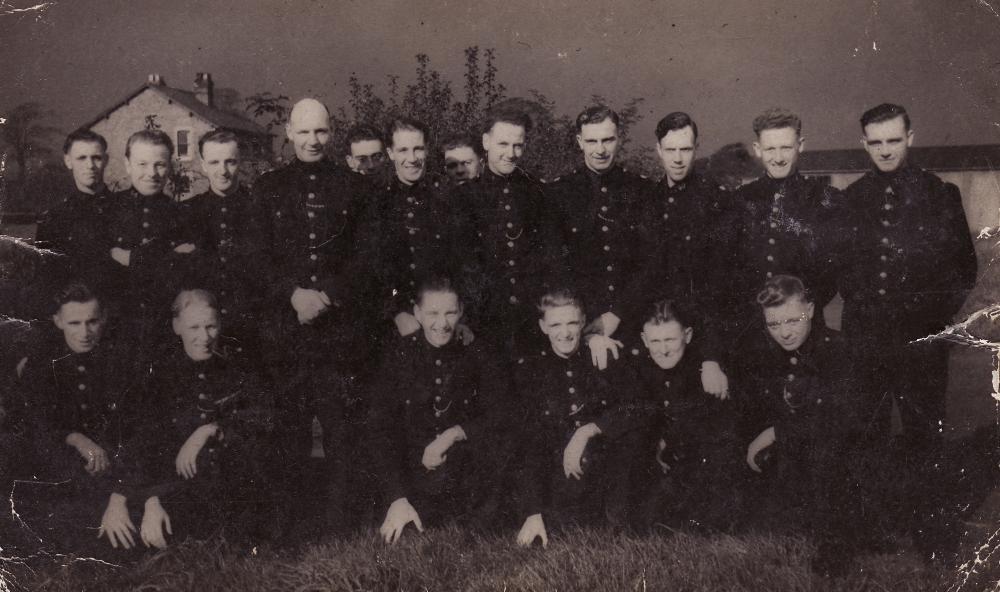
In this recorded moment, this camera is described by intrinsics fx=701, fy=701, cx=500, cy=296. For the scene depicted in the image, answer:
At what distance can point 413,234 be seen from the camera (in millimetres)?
4105

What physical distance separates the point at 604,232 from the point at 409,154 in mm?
1221

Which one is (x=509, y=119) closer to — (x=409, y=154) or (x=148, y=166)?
(x=409, y=154)

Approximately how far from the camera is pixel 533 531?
157 inches

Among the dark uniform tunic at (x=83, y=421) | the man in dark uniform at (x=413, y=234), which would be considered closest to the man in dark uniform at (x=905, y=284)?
the man in dark uniform at (x=413, y=234)

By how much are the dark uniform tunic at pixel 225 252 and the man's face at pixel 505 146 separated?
4.76 ft

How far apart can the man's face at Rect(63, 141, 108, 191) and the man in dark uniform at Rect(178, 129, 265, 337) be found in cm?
58

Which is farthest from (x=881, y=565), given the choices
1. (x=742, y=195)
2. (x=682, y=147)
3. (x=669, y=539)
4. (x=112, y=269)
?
(x=112, y=269)

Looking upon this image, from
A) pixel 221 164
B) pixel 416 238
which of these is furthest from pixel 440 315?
pixel 221 164

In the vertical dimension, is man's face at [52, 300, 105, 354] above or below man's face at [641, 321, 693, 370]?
above

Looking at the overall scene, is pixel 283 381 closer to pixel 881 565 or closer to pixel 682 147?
pixel 682 147

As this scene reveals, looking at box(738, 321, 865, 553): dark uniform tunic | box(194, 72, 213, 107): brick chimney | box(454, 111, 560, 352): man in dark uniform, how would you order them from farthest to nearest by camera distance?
box(194, 72, 213, 107): brick chimney, box(454, 111, 560, 352): man in dark uniform, box(738, 321, 865, 553): dark uniform tunic

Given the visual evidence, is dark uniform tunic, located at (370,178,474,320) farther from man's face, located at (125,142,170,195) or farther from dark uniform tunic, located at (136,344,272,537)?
man's face, located at (125,142,170,195)

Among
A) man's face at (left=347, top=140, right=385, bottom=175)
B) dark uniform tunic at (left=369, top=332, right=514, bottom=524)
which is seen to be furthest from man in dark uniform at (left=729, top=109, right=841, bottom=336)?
man's face at (left=347, top=140, right=385, bottom=175)

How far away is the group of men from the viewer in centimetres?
403
